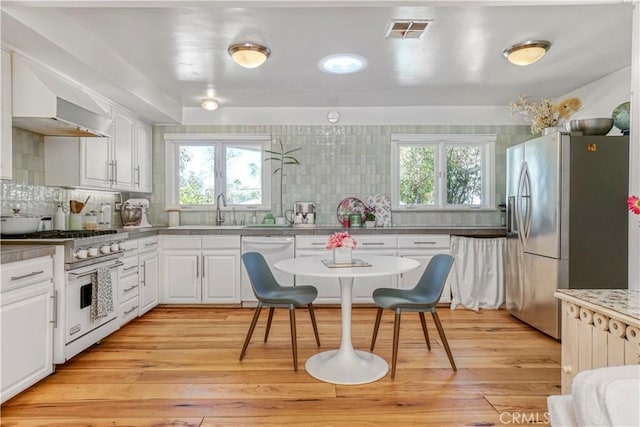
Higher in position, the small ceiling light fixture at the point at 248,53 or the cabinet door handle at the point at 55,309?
the small ceiling light fixture at the point at 248,53

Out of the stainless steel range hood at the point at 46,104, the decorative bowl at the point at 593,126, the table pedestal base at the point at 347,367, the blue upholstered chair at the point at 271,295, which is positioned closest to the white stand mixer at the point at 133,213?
the stainless steel range hood at the point at 46,104

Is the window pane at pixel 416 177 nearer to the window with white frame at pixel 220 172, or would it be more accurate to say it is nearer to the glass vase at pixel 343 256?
the window with white frame at pixel 220 172

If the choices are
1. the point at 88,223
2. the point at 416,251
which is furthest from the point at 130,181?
the point at 416,251

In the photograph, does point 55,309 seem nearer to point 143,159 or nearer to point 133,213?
point 133,213

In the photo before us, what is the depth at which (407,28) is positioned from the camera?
260 centimetres

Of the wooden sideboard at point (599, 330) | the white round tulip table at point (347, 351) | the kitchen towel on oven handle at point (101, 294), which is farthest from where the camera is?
the kitchen towel on oven handle at point (101, 294)

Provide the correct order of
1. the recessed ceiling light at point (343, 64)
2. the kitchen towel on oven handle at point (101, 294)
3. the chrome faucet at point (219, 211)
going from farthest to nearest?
the chrome faucet at point (219, 211), the recessed ceiling light at point (343, 64), the kitchen towel on oven handle at point (101, 294)

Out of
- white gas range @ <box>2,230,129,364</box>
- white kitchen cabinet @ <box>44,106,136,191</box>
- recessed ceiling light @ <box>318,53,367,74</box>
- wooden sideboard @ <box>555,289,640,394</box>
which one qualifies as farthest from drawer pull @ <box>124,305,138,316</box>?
wooden sideboard @ <box>555,289,640,394</box>

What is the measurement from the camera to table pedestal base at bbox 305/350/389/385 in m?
2.38

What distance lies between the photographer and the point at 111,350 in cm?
293

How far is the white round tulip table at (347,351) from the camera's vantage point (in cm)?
234

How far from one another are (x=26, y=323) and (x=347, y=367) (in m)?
1.93

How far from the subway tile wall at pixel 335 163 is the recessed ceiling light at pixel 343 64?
1393mm

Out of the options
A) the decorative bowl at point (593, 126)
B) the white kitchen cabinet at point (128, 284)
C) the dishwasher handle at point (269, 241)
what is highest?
the decorative bowl at point (593, 126)
